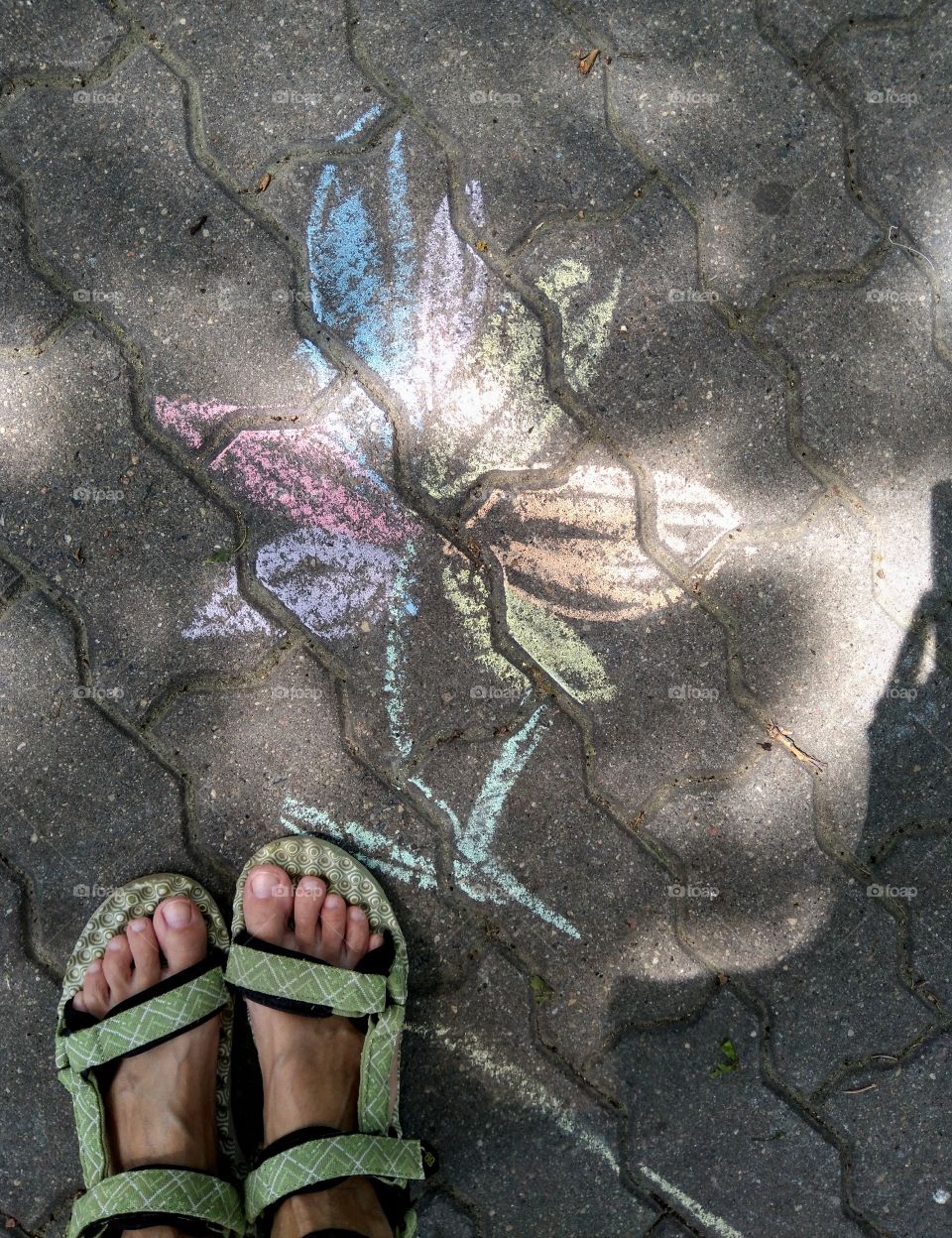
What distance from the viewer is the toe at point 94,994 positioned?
7.09ft

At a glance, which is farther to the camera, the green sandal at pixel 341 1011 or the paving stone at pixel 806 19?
the paving stone at pixel 806 19

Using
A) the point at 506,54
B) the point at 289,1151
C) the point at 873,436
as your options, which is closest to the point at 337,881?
the point at 289,1151

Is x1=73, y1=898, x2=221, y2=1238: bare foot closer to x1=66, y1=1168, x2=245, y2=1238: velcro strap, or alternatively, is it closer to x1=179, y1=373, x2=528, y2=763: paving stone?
x1=66, y1=1168, x2=245, y2=1238: velcro strap

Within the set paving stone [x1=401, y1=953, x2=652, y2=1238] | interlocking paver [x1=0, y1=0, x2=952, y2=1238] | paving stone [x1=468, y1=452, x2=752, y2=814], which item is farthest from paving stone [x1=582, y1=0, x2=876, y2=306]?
paving stone [x1=401, y1=953, x2=652, y2=1238]

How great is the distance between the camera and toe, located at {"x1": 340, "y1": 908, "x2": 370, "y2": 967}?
7.19 feet

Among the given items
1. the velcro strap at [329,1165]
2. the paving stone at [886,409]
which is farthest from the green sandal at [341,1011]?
the paving stone at [886,409]

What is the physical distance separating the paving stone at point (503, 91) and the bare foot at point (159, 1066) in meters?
1.86

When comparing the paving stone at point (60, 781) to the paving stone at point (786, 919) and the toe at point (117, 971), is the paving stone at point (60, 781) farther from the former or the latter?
the paving stone at point (786, 919)

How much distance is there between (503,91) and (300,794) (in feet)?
5.85

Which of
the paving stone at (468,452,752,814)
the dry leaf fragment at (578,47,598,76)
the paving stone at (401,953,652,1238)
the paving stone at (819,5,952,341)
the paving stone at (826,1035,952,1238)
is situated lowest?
the paving stone at (826,1035,952,1238)

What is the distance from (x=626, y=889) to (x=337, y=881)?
27.8 inches

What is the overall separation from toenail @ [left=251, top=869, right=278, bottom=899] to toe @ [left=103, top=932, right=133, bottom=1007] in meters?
0.35

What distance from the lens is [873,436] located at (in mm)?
2244

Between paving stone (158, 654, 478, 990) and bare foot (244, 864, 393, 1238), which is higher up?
paving stone (158, 654, 478, 990)
